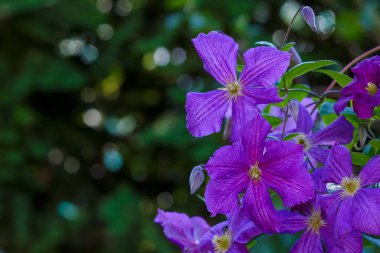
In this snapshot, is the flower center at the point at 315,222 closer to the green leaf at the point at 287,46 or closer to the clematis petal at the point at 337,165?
→ the clematis petal at the point at 337,165

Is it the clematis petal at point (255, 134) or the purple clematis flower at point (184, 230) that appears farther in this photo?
the purple clematis flower at point (184, 230)

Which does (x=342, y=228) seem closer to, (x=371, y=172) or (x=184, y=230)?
(x=371, y=172)

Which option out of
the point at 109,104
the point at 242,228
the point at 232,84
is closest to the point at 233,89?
the point at 232,84

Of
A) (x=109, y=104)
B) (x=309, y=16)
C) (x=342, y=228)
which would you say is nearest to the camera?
(x=342, y=228)

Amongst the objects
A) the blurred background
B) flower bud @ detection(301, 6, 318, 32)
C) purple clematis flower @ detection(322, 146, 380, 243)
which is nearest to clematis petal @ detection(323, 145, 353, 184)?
purple clematis flower @ detection(322, 146, 380, 243)

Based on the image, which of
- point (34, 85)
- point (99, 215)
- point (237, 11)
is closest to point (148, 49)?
point (237, 11)

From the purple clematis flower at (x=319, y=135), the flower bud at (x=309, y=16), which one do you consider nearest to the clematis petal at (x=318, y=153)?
the purple clematis flower at (x=319, y=135)
